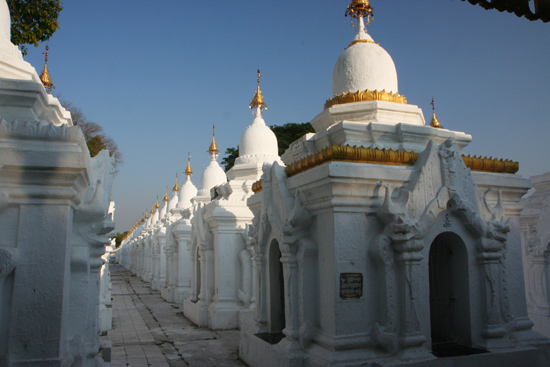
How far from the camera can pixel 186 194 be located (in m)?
28.2

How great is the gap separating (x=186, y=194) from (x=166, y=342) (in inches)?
657

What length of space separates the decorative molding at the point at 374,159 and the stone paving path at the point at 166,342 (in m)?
4.44

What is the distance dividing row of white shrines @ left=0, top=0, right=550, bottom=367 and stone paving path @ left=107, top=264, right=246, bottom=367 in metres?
1.29

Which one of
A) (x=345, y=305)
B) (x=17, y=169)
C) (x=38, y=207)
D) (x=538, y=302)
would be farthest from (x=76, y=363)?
(x=538, y=302)

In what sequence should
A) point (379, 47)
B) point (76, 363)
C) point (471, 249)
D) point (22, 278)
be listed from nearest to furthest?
point (22, 278), point (76, 363), point (471, 249), point (379, 47)

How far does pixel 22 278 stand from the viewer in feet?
15.3

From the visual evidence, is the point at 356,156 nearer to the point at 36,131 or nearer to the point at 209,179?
the point at 36,131

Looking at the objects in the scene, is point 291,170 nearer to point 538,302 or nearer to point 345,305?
point 345,305

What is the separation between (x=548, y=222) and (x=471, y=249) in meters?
4.43

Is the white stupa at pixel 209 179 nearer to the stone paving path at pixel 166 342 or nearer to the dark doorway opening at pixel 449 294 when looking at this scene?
the stone paving path at pixel 166 342

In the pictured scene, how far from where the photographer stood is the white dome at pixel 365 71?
9531 millimetres

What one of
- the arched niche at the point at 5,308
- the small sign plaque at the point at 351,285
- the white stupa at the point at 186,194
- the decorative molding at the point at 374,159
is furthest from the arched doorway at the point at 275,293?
the white stupa at the point at 186,194

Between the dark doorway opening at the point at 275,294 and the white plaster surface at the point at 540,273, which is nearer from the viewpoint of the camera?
the dark doorway opening at the point at 275,294

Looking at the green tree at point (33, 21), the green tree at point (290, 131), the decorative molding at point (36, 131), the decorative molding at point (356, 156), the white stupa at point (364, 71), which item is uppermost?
the green tree at point (290, 131)
